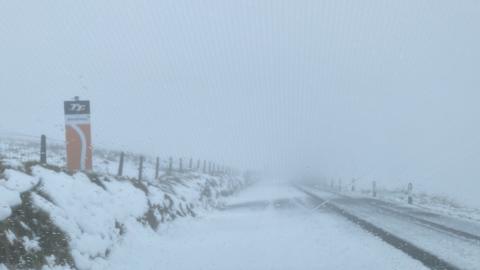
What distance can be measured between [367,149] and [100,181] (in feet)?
451

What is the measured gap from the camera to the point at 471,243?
39.9 feet

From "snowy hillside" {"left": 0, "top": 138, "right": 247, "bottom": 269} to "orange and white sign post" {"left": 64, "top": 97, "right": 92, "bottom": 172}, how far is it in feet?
6.03

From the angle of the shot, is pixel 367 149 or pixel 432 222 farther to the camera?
pixel 367 149

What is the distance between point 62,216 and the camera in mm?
9133

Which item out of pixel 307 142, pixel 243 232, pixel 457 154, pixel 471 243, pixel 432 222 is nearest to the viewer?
pixel 471 243

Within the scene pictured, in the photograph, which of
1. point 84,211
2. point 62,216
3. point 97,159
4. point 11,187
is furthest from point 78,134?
point 97,159

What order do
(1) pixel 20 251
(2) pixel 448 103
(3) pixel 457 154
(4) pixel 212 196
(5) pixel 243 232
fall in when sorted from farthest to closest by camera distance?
(2) pixel 448 103, (3) pixel 457 154, (4) pixel 212 196, (5) pixel 243 232, (1) pixel 20 251

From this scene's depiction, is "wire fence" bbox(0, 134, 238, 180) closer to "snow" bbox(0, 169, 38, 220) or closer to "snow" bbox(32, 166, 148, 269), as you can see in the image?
"snow" bbox(32, 166, 148, 269)

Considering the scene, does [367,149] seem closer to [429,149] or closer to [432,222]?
[429,149]

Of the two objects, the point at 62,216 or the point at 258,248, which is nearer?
the point at 62,216

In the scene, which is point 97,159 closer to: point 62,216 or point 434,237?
point 434,237

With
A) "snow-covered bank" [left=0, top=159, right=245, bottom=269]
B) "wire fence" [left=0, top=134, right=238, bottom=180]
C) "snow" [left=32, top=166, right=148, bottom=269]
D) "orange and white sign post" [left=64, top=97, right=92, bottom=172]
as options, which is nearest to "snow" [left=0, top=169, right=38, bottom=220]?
"snow-covered bank" [left=0, top=159, right=245, bottom=269]

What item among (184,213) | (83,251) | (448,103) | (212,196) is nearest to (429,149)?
(448,103)

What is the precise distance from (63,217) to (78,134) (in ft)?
21.6
